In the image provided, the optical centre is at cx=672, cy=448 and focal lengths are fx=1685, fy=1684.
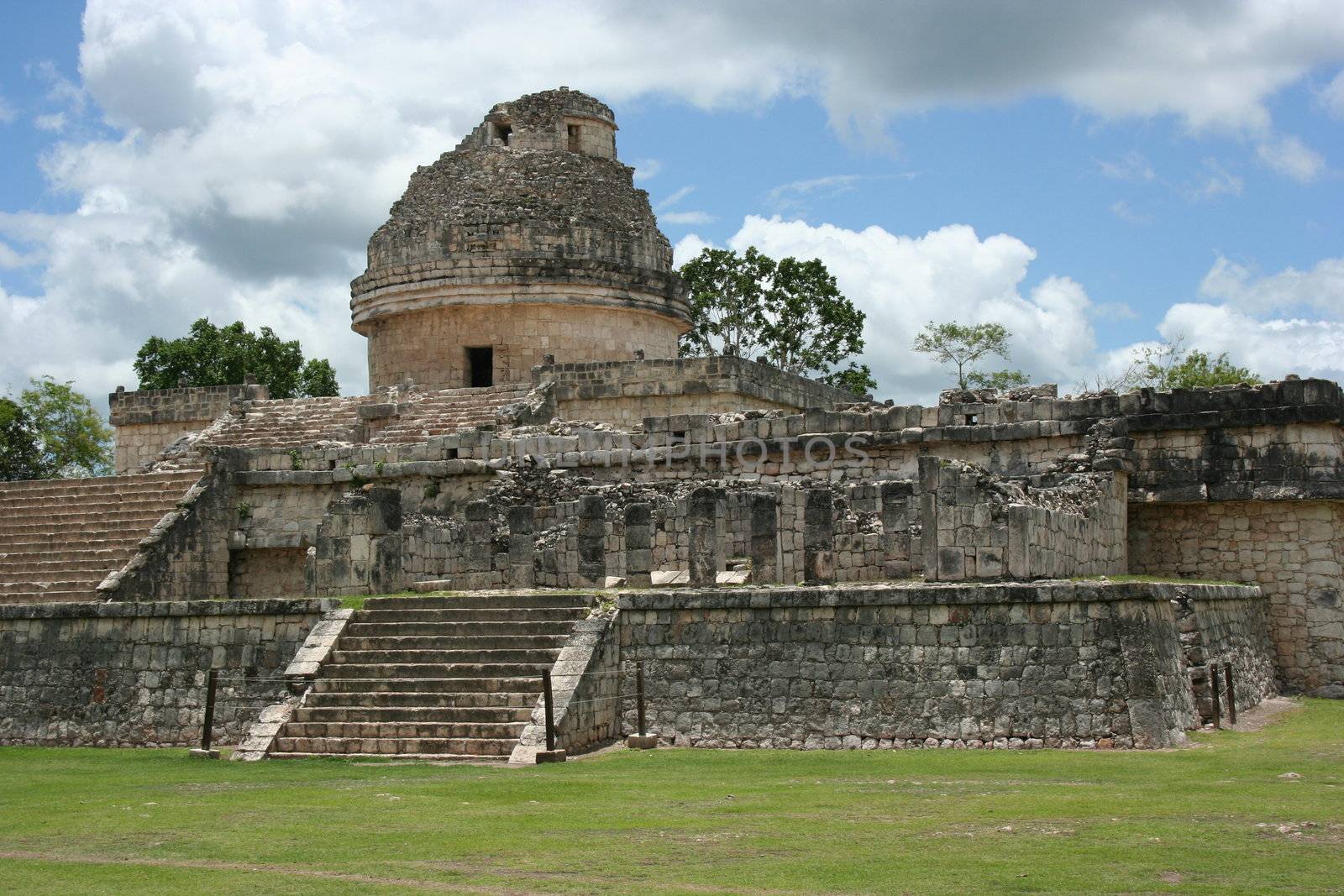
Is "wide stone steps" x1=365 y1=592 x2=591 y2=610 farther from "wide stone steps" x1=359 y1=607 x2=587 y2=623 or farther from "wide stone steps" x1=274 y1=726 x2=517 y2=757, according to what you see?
"wide stone steps" x1=274 y1=726 x2=517 y2=757

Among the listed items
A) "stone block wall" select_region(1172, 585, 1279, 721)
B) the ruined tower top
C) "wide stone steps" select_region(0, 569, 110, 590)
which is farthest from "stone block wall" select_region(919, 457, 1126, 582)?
the ruined tower top

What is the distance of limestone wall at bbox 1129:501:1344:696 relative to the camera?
2002 centimetres

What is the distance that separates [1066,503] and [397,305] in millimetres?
15559

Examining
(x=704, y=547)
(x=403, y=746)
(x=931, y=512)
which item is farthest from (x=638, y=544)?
(x=403, y=746)

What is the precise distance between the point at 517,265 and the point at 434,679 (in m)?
14.6

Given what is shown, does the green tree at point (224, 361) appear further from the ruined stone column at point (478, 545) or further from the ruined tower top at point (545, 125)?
the ruined stone column at point (478, 545)

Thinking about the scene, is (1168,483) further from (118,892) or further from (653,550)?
(118,892)

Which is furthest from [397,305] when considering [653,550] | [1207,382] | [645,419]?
[1207,382]

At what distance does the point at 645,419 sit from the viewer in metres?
23.5

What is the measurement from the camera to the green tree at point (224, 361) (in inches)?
1745

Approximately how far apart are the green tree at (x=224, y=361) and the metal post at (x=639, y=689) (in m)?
28.7

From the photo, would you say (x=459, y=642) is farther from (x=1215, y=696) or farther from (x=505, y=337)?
(x=505, y=337)

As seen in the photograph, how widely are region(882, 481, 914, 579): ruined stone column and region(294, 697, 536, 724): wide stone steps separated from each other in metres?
4.34

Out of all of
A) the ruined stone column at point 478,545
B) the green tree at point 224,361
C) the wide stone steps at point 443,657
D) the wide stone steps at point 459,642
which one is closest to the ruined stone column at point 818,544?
the wide stone steps at point 459,642
